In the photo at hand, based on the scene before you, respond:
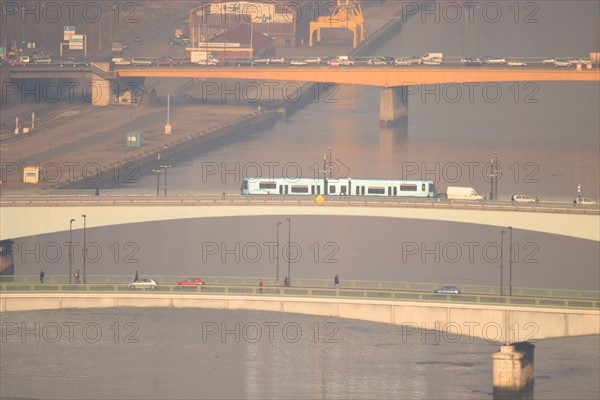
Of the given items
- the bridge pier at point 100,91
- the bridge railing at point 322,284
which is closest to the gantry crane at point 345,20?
the bridge pier at point 100,91

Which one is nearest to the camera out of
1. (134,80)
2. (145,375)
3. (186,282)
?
(145,375)

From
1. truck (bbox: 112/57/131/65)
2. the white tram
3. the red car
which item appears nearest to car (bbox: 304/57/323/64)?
truck (bbox: 112/57/131/65)

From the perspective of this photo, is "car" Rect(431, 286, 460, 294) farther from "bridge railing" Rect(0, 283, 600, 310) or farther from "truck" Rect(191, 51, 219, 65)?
"truck" Rect(191, 51, 219, 65)

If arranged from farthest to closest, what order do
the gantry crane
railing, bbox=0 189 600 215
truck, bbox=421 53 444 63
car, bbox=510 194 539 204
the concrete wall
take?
the gantry crane < truck, bbox=421 53 444 63 < car, bbox=510 194 539 204 < railing, bbox=0 189 600 215 < the concrete wall

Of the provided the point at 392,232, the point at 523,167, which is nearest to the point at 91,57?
the point at 523,167

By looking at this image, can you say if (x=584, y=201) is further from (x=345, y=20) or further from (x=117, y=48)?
(x=345, y=20)

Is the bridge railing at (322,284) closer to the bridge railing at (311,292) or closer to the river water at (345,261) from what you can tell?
the bridge railing at (311,292)

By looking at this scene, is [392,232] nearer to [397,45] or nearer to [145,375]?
[145,375]
